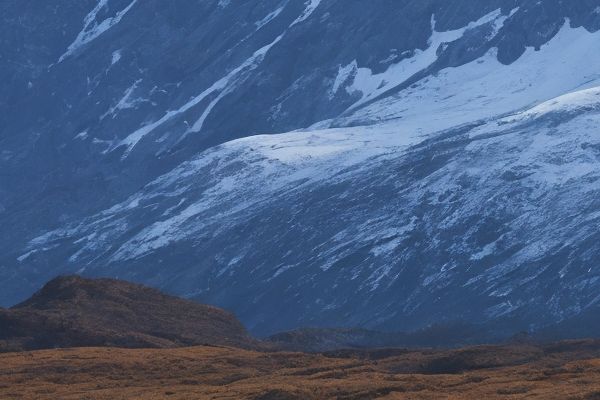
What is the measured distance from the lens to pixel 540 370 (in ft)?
361

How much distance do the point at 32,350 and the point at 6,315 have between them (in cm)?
738

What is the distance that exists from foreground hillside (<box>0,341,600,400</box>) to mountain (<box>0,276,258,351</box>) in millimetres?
8512

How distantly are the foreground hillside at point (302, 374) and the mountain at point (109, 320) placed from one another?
8.51 meters

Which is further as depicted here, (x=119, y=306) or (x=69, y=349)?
(x=119, y=306)

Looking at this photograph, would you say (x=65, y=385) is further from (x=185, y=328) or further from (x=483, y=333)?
(x=483, y=333)

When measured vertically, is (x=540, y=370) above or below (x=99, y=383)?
below

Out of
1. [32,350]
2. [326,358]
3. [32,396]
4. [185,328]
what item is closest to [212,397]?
[32,396]

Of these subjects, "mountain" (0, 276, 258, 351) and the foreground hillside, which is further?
"mountain" (0, 276, 258, 351)

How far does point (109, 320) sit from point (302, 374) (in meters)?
33.0

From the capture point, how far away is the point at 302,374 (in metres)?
116

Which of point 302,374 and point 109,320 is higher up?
point 109,320

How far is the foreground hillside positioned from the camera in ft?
334

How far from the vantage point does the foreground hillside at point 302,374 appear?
4011 inches

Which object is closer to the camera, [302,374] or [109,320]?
[302,374]
